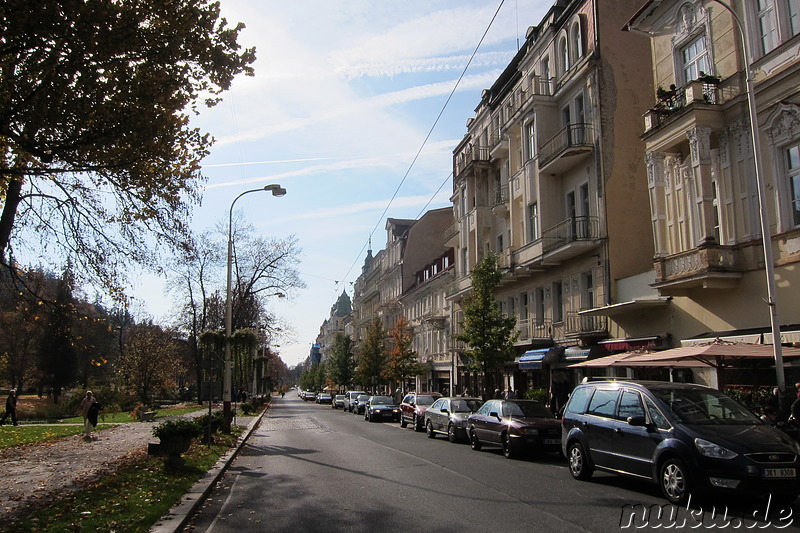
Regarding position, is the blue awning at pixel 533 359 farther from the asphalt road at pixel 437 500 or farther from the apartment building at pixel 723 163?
the asphalt road at pixel 437 500

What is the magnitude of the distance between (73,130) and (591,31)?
2165cm

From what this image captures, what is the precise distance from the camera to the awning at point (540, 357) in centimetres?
2586

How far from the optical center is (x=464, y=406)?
2189 cm

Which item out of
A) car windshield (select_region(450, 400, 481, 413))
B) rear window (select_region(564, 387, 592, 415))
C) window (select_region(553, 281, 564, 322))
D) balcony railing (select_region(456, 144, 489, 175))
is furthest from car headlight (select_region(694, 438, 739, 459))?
balcony railing (select_region(456, 144, 489, 175))

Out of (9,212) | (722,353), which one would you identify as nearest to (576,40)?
(722,353)

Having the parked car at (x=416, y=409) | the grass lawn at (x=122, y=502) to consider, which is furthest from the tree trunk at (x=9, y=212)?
the parked car at (x=416, y=409)

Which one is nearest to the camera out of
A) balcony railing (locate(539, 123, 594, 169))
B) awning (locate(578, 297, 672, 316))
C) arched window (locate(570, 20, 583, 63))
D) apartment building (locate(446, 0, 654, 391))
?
awning (locate(578, 297, 672, 316))

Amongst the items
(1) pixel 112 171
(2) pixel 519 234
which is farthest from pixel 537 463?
(2) pixel 519 234

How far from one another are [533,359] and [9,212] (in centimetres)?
2048

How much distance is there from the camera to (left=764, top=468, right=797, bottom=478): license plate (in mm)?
8000

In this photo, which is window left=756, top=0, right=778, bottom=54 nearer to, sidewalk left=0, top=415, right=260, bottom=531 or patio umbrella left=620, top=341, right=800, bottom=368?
patio umbrella left=620, top=341, right=800, bottom=368

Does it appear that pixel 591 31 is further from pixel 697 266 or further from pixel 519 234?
pixel 697 266

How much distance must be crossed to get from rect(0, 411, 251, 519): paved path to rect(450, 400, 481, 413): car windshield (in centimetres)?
1022

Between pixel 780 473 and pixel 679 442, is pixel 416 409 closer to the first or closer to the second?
pixel 679 442
